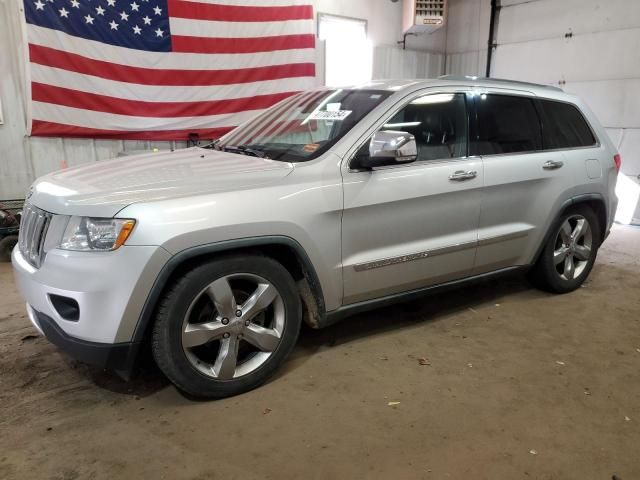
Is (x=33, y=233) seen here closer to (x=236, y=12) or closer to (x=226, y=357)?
(x=226, y=357)

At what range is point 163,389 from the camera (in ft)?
→ 8.33

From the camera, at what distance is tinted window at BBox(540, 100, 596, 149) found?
11.6 feet

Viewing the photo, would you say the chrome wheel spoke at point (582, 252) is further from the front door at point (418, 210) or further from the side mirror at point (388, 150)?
the side mirror at point (388, 150)

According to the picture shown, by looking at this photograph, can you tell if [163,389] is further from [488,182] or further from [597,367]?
[597,367]

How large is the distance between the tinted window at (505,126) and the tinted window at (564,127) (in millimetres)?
107

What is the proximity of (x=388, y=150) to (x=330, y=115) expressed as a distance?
0.63m

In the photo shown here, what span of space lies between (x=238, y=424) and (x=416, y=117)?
2023mm

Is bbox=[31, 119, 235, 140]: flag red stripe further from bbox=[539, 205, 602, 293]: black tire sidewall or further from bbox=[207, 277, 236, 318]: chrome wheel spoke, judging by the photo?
bbox=[539, 205, 602, 293]: black tire sidewall

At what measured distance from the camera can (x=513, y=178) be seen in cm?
323

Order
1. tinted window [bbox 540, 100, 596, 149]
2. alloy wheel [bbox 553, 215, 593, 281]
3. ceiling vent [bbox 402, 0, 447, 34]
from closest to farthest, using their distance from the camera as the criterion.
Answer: tinted window [bbox 540, 100, 596, 149], alloy wheel [bbox 553, 215, 593, 281], ceiling vent [bbox 402, 0, 447, 34]

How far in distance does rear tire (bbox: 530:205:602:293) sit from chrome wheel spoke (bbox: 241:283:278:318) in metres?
2.32

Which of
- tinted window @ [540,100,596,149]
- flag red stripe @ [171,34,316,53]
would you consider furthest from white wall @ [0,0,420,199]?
tinted window @ [540,100,596,149]

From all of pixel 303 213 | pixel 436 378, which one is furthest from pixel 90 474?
pixel 436 378

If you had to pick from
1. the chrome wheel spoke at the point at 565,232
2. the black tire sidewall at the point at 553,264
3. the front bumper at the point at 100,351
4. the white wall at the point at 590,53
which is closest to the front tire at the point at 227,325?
the front bumper at the point at 100,351
